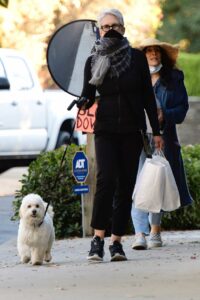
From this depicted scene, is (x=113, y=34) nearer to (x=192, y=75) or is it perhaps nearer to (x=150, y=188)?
(x=150, y=188)

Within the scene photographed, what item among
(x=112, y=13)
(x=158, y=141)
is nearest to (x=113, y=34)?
(x=112, y=13)

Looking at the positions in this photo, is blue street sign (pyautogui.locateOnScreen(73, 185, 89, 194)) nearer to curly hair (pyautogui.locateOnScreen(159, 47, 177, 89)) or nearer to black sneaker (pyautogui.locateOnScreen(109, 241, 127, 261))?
curly hair (pyautogui.locateOnScreen(159, 47, 177, 89))

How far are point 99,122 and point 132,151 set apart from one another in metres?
0.33

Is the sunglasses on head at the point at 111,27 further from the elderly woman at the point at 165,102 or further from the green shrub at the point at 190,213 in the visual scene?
the green shrub at the point at 190,213

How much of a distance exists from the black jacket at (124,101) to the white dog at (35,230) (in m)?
0.74

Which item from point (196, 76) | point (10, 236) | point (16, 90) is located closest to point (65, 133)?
point (16, 90)

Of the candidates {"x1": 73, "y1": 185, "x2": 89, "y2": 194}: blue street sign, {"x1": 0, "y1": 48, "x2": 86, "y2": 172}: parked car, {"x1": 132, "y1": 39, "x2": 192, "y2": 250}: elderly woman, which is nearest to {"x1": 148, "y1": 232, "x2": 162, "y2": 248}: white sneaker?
{"x1": 132, "y1": 39, "x2": 192, "y2": 250}: elderly woman

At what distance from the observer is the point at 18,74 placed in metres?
22.4

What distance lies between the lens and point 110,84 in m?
10.1

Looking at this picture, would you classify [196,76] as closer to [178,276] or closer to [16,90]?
[16,90]

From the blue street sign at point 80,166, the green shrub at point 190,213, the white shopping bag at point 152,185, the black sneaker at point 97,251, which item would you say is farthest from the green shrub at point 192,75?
the black sneaker at point 97,251

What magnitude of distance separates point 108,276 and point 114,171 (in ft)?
3.52

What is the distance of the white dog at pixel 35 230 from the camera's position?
33.5 ft

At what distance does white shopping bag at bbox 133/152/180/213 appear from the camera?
1057cm
